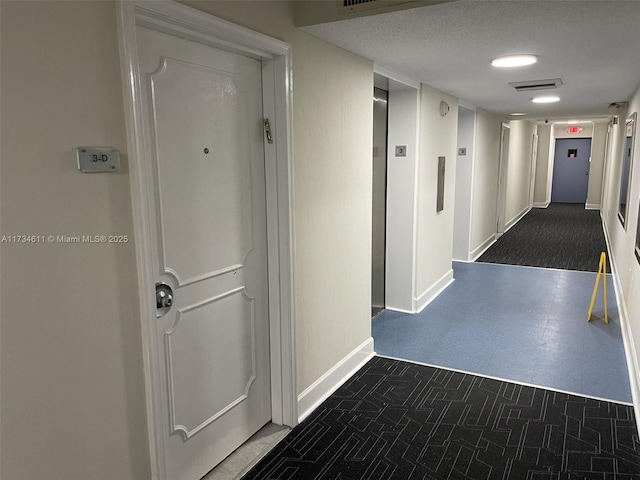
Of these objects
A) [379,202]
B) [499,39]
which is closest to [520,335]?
[379,202]

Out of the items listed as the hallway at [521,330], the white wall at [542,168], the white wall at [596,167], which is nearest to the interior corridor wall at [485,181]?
the hallway at [521,330]

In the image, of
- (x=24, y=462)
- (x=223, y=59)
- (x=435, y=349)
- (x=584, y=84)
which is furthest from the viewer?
(x=584, y=84)

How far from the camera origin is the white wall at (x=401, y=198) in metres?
4.49

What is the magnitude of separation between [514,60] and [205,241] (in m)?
2.57

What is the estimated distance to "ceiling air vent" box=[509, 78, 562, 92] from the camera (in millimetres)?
4289

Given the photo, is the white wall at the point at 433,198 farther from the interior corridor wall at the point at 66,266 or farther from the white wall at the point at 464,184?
the interior corridor wall at the point at 66,266

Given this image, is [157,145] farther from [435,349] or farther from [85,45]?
[435,349]

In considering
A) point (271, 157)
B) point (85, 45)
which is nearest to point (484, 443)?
point (271, 157)

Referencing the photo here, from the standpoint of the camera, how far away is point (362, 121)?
3416mm

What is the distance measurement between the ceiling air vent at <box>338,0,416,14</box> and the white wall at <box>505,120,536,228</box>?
26.4 feet

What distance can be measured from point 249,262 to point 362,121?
1.47 metres

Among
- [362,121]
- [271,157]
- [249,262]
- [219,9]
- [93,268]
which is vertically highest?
[219,9]

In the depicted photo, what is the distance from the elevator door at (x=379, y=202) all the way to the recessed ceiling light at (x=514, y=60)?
1293 millimetres

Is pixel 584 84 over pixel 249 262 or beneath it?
over
